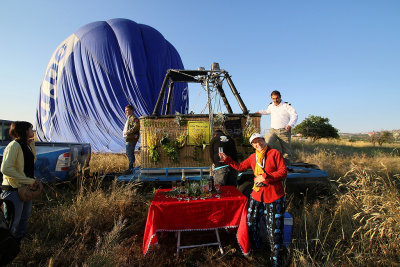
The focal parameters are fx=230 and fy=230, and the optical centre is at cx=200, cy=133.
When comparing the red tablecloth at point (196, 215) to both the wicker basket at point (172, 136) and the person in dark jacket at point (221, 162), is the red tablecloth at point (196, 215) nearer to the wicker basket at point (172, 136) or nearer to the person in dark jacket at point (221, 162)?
the person in dark jacket at point (221, 162)

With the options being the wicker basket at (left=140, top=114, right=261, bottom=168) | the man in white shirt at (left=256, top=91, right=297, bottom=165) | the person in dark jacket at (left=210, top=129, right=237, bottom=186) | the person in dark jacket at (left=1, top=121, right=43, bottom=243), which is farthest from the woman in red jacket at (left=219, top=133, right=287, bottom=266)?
the person in dark jacket at (left=1, top=121, right=43, bottom=243)

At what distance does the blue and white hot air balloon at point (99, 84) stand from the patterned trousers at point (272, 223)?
421 inches

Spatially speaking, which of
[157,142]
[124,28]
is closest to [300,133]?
[124,28]

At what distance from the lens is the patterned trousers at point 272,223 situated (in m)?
3.08

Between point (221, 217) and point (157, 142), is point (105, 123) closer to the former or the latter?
point (157, 142)

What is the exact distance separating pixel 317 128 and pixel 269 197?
124ft

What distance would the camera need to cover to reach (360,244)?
11.1 feet

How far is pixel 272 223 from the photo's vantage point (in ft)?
10.3

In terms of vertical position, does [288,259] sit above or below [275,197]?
below

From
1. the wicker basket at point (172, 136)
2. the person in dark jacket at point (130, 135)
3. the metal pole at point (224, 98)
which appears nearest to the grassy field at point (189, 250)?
the wicker basket at point (172, 136)

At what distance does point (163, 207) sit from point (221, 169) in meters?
1.54

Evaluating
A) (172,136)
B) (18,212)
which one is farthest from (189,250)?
(18,212)

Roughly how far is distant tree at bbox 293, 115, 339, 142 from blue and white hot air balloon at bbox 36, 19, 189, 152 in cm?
3007

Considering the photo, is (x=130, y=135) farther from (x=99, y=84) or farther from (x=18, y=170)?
(x=99, y=84)
